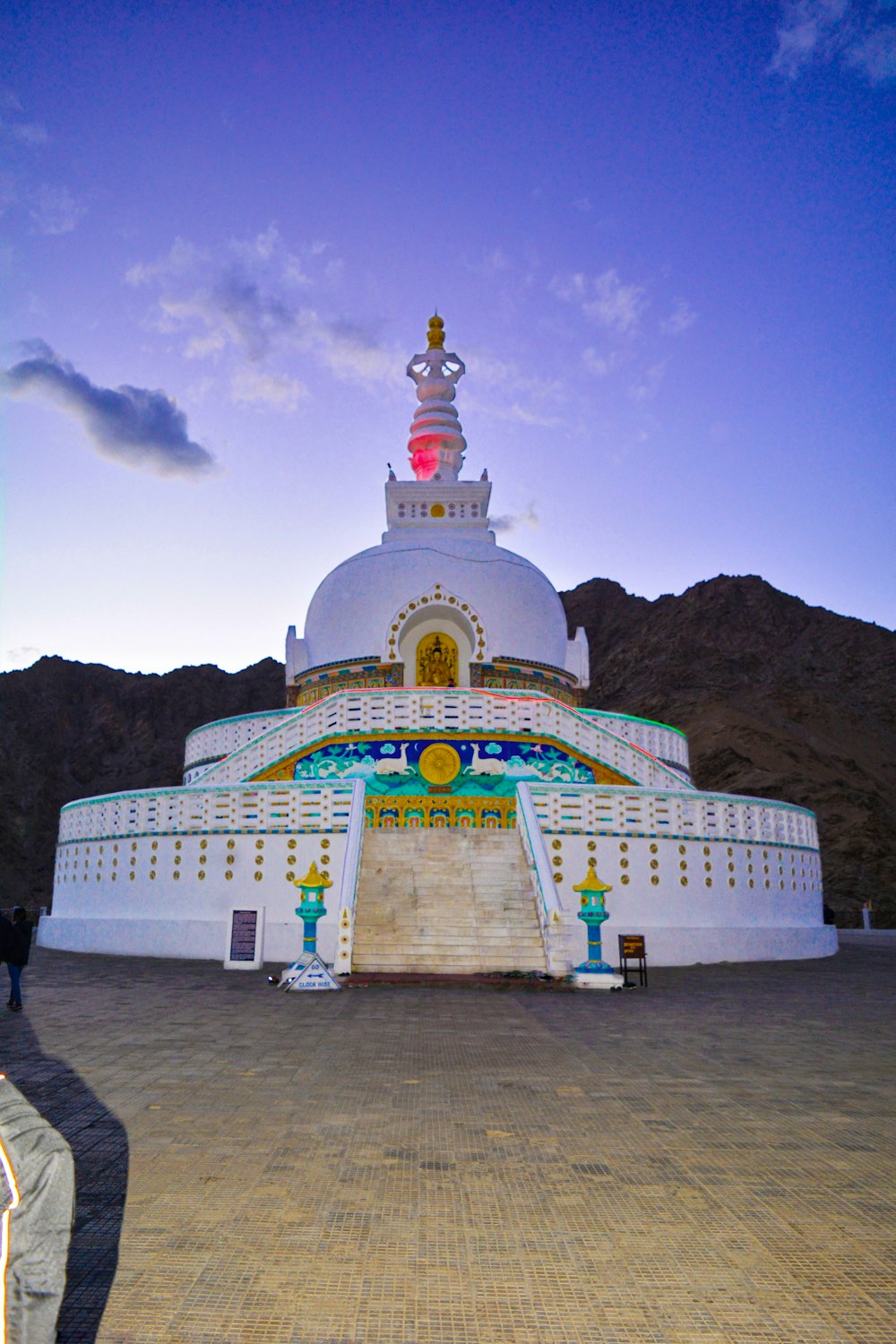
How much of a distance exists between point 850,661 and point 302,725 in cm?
5684

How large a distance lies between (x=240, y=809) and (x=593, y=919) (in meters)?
6.82

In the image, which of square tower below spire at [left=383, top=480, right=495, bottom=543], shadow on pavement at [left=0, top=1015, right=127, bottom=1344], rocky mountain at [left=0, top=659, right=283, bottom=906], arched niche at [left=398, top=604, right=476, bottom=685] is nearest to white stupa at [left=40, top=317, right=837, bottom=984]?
arched niche at [left=398, top=604, right=476, bottom=685]

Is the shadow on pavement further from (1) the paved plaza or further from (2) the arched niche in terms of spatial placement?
(2) the arched niche

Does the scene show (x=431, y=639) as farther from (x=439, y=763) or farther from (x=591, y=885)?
(x=591, y=885)

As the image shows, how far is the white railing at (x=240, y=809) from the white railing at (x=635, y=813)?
11.8 ft

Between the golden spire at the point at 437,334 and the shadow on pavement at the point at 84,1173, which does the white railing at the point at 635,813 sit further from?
the golden spire at the point at 437,334

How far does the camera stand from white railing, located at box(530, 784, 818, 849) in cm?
1617

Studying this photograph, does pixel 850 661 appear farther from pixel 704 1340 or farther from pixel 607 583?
pixel 704 1340

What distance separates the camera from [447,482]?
2977 cm

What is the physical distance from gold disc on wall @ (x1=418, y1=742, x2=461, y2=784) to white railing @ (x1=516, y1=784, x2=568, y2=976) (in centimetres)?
225

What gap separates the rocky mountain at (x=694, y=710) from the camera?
49.8 metres

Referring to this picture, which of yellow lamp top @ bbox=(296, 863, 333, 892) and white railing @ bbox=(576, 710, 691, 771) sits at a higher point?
white railing @ bbox=(576, 710, 691, 771)

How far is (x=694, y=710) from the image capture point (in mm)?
60969

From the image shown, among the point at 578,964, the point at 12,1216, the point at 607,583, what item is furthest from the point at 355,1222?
the point at 607,583
